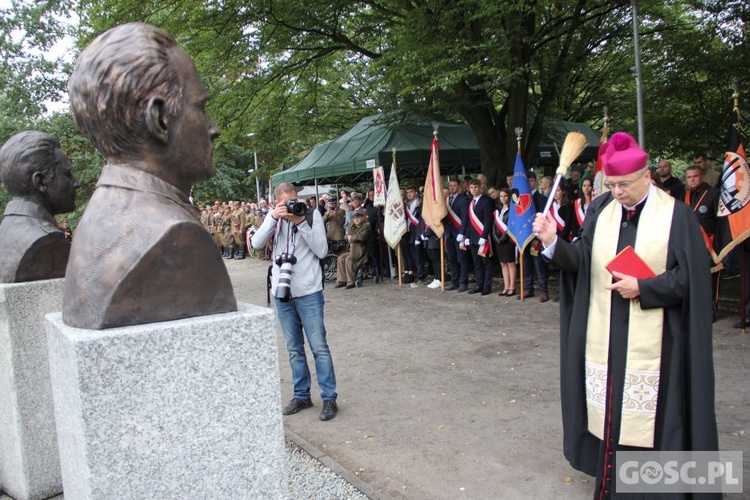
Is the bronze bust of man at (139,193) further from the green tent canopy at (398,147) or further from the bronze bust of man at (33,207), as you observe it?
the green tent canopy at (398,147)

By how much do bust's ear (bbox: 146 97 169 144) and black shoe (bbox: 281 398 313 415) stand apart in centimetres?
348

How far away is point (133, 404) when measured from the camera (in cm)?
221

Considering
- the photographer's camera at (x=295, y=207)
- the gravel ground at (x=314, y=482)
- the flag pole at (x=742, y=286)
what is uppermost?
the photographer's camera at (x=295, y=207)

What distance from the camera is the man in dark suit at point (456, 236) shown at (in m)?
11.2

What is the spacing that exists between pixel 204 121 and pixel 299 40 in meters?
10.8

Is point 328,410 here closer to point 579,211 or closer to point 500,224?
point 579,211

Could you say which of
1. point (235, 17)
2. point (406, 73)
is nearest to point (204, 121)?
point (406, 73)

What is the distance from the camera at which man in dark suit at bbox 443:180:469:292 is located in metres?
11.2

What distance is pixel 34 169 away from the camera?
407 cm

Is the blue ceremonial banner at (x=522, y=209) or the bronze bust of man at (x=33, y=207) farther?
the blue ceremonial banner at (x=522, y=209)

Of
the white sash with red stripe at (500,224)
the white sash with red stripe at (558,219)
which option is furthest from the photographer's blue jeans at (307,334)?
the white sash with red stripe at (500,224)

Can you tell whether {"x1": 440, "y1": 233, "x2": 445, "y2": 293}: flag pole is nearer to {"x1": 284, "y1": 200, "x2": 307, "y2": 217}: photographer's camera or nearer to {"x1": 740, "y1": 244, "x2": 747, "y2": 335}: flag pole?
{"x1": 740, "y1": 244, "x2": 747, "y2": 335}: flag pole

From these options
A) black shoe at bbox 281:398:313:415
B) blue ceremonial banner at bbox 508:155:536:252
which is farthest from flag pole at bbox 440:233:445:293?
black shoe at bbox 281:398:313:415

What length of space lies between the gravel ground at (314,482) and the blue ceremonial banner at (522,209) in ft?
20.6
